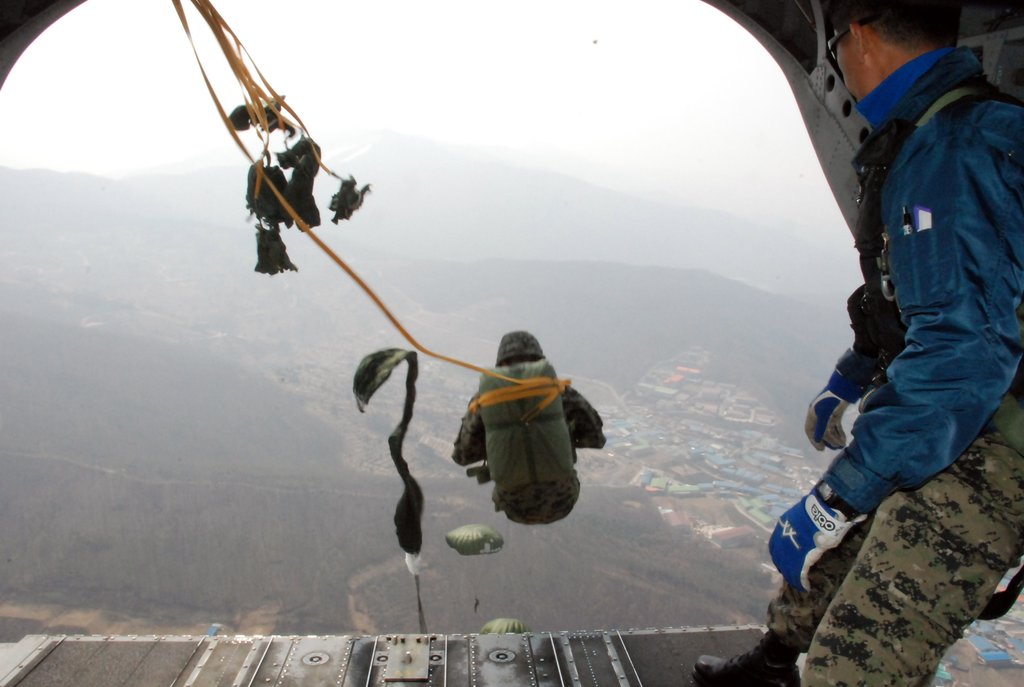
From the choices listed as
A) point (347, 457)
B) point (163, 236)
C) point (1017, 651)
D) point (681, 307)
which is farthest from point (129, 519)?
point (681, 307)

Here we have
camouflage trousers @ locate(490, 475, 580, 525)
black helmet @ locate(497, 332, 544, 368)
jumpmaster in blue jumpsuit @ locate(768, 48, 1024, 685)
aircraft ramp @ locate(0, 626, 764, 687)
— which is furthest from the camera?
aircraft ramp @ locate(0, 626, 764, 687)

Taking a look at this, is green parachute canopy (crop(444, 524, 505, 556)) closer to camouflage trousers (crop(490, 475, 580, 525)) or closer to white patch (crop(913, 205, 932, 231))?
camouflage trousers (crop(490, 475, 580, 525))

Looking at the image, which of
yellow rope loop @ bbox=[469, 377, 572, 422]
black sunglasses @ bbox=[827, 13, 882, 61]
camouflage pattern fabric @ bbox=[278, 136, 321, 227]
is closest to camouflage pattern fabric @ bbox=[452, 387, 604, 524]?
yellow rope loop @ bbox=[469, 377, 572, 422]

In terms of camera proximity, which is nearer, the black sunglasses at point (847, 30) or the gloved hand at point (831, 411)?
the black sunglasses at point (847, 30)

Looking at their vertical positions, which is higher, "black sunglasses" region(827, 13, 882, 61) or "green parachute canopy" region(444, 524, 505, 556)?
"black sunglasses" region(827, 13, 882, 61)

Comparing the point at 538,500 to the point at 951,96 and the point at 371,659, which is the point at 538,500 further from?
the point at 951,96

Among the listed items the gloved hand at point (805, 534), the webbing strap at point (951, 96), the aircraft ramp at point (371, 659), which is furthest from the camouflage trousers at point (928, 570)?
the aircraft ramp at point (371, 659)

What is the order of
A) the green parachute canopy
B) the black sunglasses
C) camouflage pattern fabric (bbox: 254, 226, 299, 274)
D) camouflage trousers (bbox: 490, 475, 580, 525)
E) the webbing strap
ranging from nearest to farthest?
the webbing strap → the black sunglasses → camouflage pattern fabric (bbox: 254, 226, 299, 274) → camouflage trousers (bbox: 490, 475, 580, 525) → the green parachute canopy

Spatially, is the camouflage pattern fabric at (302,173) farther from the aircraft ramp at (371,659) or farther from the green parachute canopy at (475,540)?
the green parachute canopy at (475,540)
